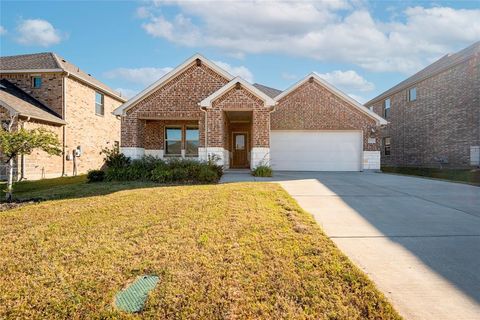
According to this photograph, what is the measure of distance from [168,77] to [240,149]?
24.8ft

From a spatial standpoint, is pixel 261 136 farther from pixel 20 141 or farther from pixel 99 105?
pixel 99 105

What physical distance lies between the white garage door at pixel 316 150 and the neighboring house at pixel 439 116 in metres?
6.26

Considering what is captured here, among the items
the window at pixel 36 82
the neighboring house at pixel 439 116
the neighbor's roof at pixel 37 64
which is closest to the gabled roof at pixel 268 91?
the neighboring house at pixel 439 116

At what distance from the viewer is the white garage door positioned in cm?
1689

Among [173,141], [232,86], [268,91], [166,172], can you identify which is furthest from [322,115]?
[166,172]

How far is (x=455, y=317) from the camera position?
2.53m

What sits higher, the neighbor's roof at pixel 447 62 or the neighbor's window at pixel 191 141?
the neighbor's roof at pixel 447 62

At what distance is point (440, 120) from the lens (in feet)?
61.8

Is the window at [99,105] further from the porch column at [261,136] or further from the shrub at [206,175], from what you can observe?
the shrub at [206,175]

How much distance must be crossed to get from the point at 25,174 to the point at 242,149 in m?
12.4

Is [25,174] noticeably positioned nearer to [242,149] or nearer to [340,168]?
[242,149]

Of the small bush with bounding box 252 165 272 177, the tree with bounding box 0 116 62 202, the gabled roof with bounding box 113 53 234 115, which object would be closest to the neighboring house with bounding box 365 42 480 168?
the small bush with bounding box 252 165 272 177

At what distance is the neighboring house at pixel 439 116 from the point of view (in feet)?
54.8

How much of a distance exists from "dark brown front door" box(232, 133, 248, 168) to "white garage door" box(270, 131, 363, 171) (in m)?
3.42
